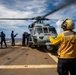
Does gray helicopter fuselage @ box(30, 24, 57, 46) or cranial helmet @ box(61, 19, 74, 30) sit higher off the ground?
cranial helmet @ box(61, 19, 74, 30)

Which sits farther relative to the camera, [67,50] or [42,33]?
[42,33]

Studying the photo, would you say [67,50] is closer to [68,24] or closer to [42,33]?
[68,24]

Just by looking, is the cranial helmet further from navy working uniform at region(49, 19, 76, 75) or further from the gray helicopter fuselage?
the gray helicopter fuselage

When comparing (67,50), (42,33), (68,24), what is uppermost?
(68,24)

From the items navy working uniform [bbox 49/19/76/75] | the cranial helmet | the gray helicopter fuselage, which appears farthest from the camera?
the gray helicopter fuselage

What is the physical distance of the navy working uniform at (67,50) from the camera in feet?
14.9

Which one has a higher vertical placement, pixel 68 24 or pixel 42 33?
pixel 68 24

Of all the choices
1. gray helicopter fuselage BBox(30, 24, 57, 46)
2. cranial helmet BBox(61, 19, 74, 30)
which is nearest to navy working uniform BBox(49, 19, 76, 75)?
cranial helmet BBox(61, 19, 74, 30)

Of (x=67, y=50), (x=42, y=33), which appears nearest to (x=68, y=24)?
(x=67, y=50)

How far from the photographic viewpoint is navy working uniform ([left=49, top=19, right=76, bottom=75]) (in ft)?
14.9

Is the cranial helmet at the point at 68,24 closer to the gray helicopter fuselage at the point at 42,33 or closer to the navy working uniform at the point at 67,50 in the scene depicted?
the navy working uniform at the point at 67,50

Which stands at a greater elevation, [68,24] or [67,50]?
[68,24]

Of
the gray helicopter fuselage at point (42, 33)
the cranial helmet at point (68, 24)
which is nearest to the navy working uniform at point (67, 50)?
the cranial helmet at point (68, 24)

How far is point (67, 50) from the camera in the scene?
181 inches
